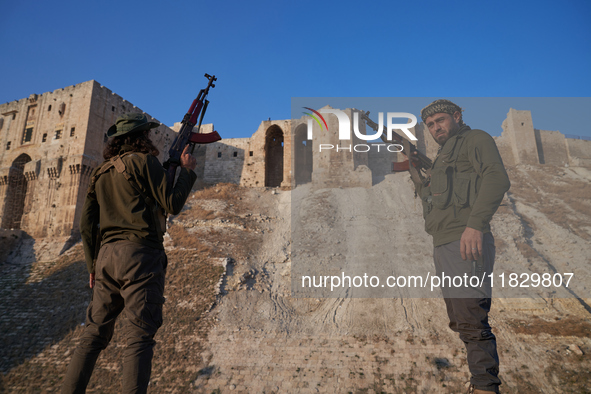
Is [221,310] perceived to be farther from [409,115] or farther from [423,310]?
[409,115]

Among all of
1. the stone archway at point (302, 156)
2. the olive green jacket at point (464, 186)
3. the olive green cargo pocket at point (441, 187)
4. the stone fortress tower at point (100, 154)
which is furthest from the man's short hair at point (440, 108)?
the stone archway at point (302, 156)

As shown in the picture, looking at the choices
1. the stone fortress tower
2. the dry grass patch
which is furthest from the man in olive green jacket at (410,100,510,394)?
the stone fortress tower

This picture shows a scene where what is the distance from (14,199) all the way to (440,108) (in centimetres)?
2722

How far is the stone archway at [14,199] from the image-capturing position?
22.3 metres

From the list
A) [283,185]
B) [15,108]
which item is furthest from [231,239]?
[15,108]

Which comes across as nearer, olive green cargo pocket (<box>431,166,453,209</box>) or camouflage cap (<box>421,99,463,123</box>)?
olive green cargo pocket (<box>431,166,453,209</box>)

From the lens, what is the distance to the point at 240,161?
2844 cm

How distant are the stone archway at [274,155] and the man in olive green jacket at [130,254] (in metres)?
24.9

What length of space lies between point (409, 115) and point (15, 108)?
2915 cm

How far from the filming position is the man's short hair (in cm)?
488

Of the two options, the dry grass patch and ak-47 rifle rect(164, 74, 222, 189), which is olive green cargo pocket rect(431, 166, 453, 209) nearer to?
ak-47 rifle rect(164, 74, 222, 189)

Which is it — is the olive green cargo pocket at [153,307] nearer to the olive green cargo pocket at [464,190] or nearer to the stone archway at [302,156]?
the olive green cargo pocket at [464,190]

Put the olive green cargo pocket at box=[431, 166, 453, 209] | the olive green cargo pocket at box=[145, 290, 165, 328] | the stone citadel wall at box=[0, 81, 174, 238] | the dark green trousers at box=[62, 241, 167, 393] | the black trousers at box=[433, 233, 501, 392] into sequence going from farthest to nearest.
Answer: the stone citadel wall at box=[0, 81, 174, 238], the olive green cargo pocket at box=[431, 166, 453, 209], the black trousers at box=[433, 233, 501, 392], the olive green cargo pocket at box=[145, 290, 165, 328], the dark green trousers at box=[62, 241, 167, 393]

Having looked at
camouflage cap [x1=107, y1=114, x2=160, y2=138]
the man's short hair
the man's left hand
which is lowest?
the man's left hand
